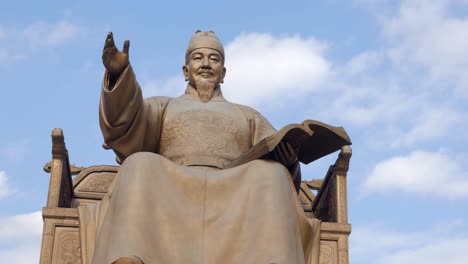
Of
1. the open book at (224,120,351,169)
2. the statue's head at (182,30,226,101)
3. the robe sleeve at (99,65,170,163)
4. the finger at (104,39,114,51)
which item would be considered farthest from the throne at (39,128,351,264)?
the statue's head at (182,30,226,101)

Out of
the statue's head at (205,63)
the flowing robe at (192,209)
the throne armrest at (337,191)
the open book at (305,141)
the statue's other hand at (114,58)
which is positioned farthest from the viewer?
the statue's head at (205,63)

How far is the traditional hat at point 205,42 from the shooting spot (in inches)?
290

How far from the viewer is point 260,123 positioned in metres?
7.20

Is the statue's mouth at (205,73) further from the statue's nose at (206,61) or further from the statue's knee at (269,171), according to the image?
the statue's knee at (269,171)

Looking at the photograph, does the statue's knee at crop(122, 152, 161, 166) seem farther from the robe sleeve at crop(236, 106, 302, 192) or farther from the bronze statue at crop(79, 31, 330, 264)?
the robe sleeve at crop(236, 106, 302, 192)

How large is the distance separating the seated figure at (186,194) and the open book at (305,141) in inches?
3.5

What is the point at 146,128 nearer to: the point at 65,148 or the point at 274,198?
the point at 65,148

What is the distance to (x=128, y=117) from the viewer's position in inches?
262

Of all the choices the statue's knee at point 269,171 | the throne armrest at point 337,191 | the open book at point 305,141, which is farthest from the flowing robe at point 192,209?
the throne armrest at point 337,191

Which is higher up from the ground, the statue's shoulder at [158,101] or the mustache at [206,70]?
the mustache at [206,70]

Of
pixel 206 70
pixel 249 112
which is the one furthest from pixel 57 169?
pixel 249 112

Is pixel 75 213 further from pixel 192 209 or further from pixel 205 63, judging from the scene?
pixel 205 63

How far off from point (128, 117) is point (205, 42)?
3.57 feet

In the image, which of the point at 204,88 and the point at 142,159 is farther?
the point at 204,88
